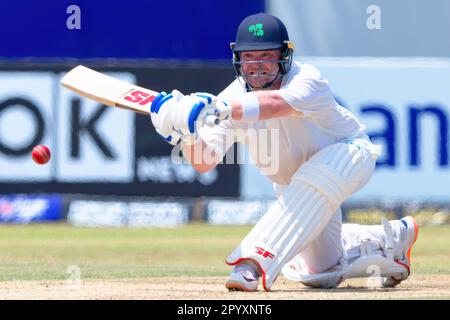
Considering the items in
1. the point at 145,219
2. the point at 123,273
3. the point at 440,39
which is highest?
the point at 440,39

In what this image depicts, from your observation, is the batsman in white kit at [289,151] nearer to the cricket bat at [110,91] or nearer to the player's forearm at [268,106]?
the player's forearm at [268,106]

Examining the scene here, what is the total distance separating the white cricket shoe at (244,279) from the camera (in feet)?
19.9

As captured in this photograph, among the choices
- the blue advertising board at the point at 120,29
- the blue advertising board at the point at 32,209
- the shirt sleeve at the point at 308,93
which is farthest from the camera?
the blue advertising board at the point at 120,29

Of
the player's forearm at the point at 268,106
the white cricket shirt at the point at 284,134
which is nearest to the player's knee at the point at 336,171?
the white cricket shirt at the point at 284,134

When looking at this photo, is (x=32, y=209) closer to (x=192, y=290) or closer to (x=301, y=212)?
(x=192, y=290)

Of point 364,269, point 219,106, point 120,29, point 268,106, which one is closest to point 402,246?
point 364,269

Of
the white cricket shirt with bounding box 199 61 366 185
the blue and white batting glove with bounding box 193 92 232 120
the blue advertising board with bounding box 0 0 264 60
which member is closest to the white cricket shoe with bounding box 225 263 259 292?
the white cricket shirt with bounding box 199 61 366 185

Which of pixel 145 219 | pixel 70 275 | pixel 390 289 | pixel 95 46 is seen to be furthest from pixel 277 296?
pixel 95 46

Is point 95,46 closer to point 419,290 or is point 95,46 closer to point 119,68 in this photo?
point 119,68

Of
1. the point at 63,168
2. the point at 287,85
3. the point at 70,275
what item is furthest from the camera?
the point at 63,168

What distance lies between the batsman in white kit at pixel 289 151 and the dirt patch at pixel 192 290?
123mm

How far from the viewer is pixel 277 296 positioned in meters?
5.87

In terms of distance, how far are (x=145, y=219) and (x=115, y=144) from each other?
0.88 m

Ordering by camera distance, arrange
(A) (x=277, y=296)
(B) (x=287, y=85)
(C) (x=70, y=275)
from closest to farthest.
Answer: (A) (x=277, y=296) < (B) (x=287, y=85) < (C) (x=70, y=275)
